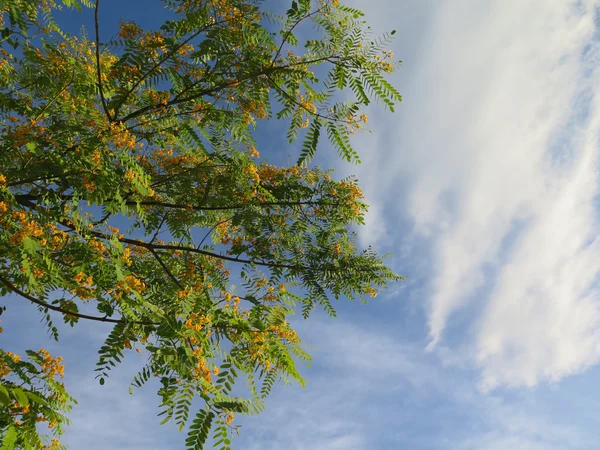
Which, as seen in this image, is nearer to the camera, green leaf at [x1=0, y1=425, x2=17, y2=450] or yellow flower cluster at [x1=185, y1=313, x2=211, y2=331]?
green leaf at [x1=0, y1=425, x2=17, y2=450]

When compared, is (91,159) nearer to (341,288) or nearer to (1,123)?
(1,123)

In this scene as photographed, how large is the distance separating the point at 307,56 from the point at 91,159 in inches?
97.6

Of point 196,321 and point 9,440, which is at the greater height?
point 196,321

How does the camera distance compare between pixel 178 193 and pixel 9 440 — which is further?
pixel 178 193

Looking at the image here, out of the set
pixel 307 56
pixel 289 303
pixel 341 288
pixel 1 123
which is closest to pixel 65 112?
pixel 1 123

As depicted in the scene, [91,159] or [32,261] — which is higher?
[91,159]

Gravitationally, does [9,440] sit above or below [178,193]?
below

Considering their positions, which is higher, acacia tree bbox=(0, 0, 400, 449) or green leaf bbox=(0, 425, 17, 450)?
acacia tree bbox=(0, 0, 400, 449)

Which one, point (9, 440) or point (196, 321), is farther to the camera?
point (196, 321)

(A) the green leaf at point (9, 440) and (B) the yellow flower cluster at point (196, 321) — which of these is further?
(B) the yellow flower cluster at point (196, 321)

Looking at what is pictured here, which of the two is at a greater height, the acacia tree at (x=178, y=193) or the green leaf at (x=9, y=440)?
the acacia tree at (x=178, y=193)

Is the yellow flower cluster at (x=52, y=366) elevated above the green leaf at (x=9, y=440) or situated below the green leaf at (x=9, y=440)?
above

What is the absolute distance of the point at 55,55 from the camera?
5.61m

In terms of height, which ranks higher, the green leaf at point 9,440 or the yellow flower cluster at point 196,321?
the yellow flower cluster at point 196,321
